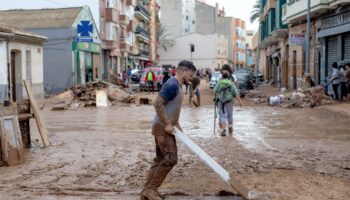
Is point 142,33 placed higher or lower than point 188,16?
lower

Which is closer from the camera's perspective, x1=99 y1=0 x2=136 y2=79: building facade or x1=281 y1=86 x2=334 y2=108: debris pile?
x1=281 y1=86 x2=334 y2=108: debris pile

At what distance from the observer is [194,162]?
9.05 meters

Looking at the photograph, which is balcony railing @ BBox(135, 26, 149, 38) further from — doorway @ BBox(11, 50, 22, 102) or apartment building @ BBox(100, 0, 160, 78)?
doorway @ BBox(11, 50, 22, 102)

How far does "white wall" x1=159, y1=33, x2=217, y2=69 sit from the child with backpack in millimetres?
81880

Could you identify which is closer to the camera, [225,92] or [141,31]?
[225,92]

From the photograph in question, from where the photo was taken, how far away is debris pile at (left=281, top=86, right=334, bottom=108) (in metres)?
21.6

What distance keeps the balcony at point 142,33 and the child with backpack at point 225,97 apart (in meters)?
57.4

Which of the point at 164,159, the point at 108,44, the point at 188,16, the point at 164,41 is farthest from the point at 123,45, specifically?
the point at 188,16

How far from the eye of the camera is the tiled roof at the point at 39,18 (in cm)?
3597

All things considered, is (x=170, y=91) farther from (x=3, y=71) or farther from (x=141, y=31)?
(x=141, y=31)

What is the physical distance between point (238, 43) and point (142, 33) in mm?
51619

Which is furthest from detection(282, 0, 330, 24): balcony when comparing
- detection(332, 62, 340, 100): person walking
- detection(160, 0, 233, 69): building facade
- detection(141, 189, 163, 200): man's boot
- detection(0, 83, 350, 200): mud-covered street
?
detection(160, 0, 233, 69): building facade

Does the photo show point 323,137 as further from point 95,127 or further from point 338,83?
point 338,83

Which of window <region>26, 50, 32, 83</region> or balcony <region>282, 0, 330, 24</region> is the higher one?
balcony <region>282, 0, 330, 24</region>
